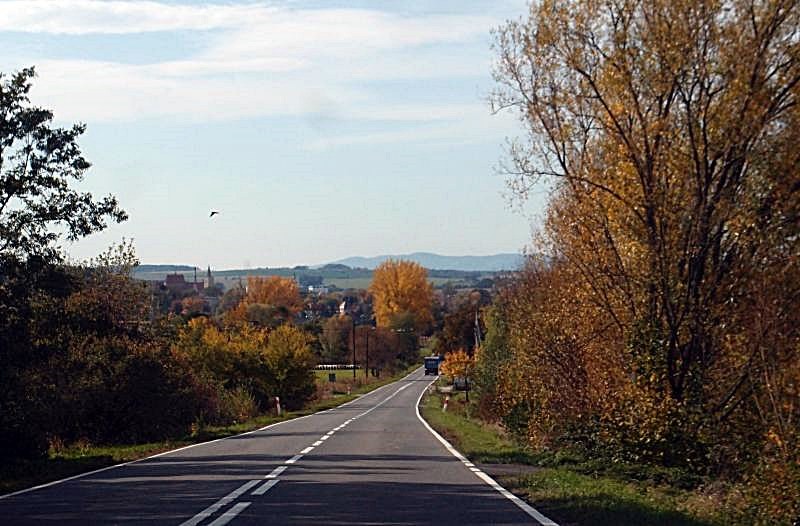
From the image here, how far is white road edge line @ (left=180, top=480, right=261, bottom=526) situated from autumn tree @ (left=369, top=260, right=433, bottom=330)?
107461mm

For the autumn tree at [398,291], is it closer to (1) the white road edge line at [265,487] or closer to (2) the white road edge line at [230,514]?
(1) the white road edge line at [265,487]

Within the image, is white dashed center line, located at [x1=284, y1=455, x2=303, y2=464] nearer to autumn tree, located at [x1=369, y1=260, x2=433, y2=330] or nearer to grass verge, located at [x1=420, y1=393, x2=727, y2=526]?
grass verge, located at [x1=420, y1=393, x2=727, y2=526]

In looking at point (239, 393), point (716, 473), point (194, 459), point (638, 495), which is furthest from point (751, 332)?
point (239, 393)

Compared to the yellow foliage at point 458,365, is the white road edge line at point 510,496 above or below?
above

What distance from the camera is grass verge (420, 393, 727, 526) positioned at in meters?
12.2

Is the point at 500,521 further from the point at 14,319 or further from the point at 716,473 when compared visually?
the point at 14,319

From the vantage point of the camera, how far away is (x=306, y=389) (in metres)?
62.4

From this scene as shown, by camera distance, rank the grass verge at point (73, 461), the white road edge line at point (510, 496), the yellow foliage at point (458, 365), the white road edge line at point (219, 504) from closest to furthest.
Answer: the white road edge line at point (219, 504)
the white road edge line at point (510, 496)
the grass verge at point (73, 461)
the yellow foliage at point (458, 365)

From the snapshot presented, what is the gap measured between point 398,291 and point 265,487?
109836 mm

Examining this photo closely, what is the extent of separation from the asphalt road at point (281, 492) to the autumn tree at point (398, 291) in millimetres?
99934

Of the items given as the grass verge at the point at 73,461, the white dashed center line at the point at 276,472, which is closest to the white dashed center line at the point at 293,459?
the white dashed center line at the point at 276,472

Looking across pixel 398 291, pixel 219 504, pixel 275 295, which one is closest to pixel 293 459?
pixel 219 504

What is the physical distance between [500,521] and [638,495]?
4.11 m

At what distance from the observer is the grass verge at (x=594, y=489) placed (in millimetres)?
12156
